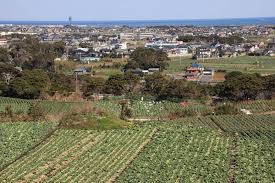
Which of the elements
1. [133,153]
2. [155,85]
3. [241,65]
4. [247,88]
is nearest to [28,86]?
[155,85]

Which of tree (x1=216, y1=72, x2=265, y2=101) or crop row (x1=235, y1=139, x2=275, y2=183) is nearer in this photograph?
crop row (x1=235, y1=139, x2=275, y2=183)

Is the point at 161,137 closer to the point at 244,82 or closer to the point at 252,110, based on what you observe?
the point at 252,110

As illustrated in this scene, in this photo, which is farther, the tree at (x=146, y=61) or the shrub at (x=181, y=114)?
the tree at (x=146, y=61)

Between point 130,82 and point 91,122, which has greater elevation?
point 91,122

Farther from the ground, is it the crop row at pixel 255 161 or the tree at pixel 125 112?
the crop row at pixel 255 161

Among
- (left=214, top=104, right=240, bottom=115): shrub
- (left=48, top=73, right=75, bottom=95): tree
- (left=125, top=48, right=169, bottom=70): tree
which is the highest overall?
(left=214, top=104, right=240, bottom=115): shrub

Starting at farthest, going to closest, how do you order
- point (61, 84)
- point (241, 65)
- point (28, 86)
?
point (241, 65) → point (61, 84) → point (28, 86)

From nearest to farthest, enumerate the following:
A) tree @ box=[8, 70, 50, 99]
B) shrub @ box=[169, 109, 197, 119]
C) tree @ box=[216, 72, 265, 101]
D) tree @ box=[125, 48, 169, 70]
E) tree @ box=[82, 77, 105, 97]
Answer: shrub @ box=[169, 109, 197, 119] → tree @ box=[216, 72, 265, 101] → tree @ box=[8, 70, 50, 99] → tree @ box=[82, 77, 105, 97] → tree @ box=[125, 48, 169, 70]

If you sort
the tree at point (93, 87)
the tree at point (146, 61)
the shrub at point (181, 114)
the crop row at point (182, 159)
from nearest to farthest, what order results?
the crop row at point (182, 159)
the shrub at point (181, 114)
the tree at point (93, 87)
the tree at point (146, 61)

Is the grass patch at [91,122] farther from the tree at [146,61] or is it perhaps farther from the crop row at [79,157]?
the tree at [146,61]

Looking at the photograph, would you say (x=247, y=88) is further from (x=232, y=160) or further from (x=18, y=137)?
(x=18, y=137)

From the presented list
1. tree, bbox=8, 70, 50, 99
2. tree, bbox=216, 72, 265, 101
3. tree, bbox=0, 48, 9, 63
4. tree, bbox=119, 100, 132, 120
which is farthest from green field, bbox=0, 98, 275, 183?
tree, bbox=0, 48, 9, 63

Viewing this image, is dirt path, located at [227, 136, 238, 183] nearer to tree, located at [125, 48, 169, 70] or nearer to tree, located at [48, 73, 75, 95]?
tree, located at [48, 73, 75, 95]

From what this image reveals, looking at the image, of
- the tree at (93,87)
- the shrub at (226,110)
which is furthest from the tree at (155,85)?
the shrub at (226,110)
